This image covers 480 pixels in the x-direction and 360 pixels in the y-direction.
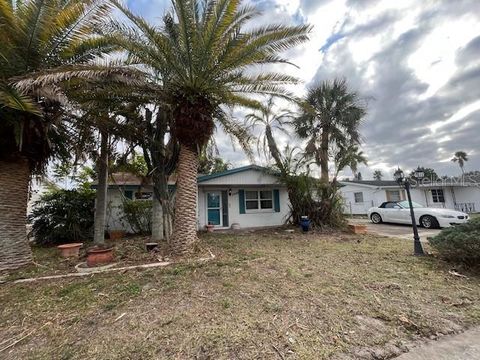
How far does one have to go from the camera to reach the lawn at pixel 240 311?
2748mm

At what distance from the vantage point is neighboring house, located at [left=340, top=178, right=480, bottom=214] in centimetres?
2044

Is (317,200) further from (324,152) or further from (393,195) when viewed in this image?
(393,195)

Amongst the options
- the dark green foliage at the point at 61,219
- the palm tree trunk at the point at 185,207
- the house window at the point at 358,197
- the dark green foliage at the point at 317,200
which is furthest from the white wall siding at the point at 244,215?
the house window at the point at 358,197

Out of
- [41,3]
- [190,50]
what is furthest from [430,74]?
[41,3]

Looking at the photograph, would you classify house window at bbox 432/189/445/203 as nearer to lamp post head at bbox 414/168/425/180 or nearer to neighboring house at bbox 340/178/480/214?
neighboring house at bbox 340/178/480/214

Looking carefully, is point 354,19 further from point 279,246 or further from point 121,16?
point 279,246

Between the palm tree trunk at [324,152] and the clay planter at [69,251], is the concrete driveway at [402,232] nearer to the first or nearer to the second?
the palm tree trunk at [324,152]

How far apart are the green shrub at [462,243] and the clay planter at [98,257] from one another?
8.34m

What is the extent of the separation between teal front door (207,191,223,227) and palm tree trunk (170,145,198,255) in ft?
22.2

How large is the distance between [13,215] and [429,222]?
1656 cm

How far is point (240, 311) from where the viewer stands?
3502mm

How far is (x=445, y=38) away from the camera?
7387mm

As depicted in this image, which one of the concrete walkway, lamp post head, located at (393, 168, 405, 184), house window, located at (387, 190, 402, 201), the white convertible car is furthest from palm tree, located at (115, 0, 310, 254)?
house window, located at (387, 190, 402, 201)

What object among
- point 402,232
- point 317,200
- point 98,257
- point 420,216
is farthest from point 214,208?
point 420,216
